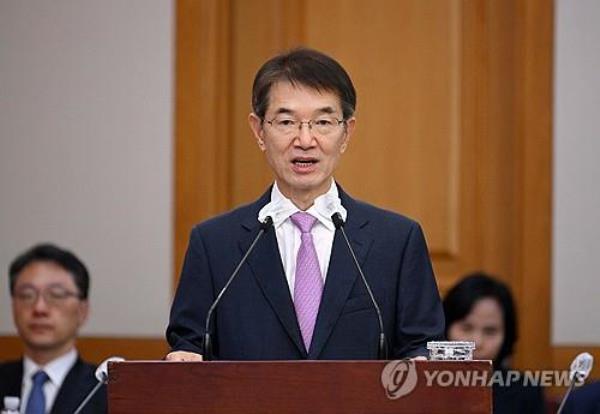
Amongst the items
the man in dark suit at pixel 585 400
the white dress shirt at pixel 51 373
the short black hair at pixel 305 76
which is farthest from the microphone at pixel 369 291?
the white dress shirt at pixel 51 373

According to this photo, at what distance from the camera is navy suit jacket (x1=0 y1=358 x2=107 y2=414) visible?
482 centimetres

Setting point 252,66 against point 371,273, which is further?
point 252,66

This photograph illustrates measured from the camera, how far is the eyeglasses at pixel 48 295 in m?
5.05

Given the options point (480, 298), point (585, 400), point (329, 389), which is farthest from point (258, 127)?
point (480, 298)

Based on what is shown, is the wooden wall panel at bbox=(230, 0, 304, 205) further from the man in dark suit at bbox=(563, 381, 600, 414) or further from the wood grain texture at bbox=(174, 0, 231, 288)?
the man in dark suit at bbox=(563, 381, 600, 414)

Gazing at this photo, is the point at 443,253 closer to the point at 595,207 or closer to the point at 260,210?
the point at 595,207

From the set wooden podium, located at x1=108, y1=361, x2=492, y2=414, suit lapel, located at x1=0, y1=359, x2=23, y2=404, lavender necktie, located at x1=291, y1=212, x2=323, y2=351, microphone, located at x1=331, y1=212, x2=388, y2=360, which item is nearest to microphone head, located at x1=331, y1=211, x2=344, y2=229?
microphone, located at x1=331, y1=212, x2=388, y2=360

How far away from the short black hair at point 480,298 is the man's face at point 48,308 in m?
1.18

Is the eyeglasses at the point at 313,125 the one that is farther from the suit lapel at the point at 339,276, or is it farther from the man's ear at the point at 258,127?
the suit lapel at the point at 339,276

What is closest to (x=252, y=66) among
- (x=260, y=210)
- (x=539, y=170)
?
(x=539, y=170)

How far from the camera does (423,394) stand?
3018 mm

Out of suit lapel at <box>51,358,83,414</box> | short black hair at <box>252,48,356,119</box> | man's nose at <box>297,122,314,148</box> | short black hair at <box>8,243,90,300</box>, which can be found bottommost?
suit lapel at <box>51,358,83,414</box>

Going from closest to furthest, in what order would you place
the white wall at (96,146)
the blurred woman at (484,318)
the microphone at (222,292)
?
1. the microphone at (222,292)
2. the blurred woman at (484,318)
3. the white wall at (96,146)

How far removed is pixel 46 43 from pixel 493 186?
64.1 inches
